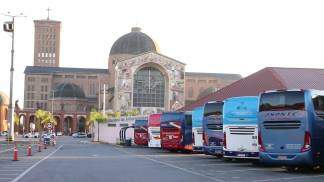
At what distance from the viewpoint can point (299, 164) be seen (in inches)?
857

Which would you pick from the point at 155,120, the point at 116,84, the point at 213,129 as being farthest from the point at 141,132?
the point at 116,84

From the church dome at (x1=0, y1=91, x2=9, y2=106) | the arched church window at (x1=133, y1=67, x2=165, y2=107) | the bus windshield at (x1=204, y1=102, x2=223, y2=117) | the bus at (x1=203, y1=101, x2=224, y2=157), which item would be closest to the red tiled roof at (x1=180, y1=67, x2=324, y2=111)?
the bus windshield at (x1=204, y1=102, x2=223, y2=117)

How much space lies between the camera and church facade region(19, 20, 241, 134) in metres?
135

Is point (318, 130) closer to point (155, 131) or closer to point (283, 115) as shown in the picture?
point (283, 115)

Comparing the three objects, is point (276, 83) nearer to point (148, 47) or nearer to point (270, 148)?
point (270, 148)

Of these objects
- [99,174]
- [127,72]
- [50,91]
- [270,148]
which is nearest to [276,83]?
[270,148]

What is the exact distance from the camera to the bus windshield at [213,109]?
3152 cm

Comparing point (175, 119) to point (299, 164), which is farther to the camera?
point (175, 119)

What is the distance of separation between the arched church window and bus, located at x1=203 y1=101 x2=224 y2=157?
338ft

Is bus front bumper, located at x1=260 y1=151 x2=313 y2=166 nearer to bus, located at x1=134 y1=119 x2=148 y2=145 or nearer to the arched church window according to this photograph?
bus, located at x1=134 y1=119 x2=148 y2=145

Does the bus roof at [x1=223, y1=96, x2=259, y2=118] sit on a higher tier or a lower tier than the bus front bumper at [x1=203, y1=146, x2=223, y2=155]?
higher

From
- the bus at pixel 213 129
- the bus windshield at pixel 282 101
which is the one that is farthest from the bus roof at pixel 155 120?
the bus windshield at pixel 282 101

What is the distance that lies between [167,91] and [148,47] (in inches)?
978

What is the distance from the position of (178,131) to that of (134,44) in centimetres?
11924
